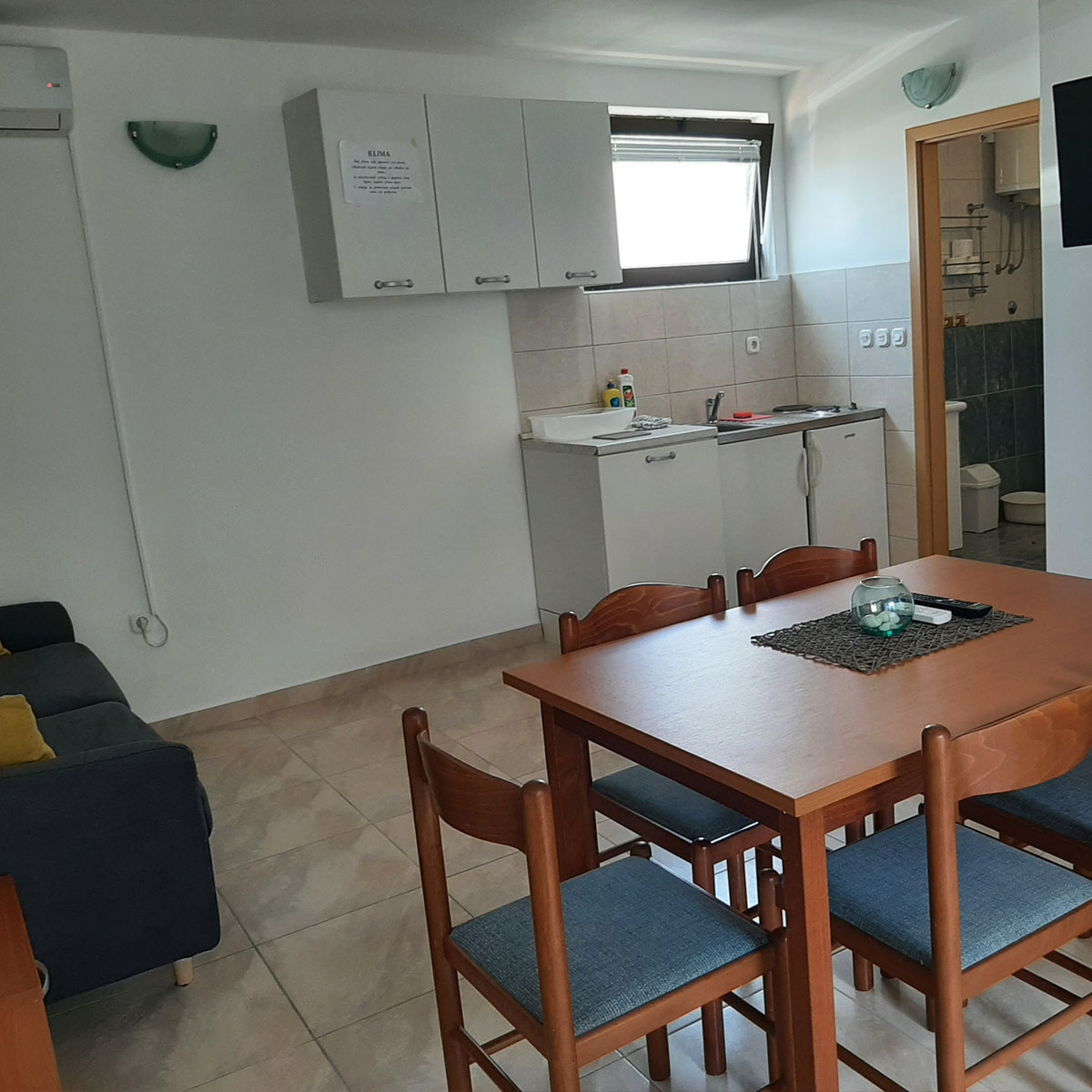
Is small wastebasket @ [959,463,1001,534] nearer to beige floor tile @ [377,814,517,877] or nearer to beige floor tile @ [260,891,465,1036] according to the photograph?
beige floor tile @ [377,814,517,877]

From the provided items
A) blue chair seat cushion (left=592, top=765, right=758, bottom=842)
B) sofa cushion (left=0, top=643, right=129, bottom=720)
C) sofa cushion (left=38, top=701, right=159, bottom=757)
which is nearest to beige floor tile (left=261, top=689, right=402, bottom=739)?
sofa cushion (left=0, top=643, right=129, bottom=720)

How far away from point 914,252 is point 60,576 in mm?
3894

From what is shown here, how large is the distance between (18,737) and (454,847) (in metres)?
1.22

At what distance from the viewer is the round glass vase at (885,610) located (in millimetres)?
2062

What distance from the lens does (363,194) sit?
396cm

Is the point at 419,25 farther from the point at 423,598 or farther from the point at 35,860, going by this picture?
the point at 35,860

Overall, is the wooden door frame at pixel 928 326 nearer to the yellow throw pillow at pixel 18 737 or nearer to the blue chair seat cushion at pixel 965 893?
the blue chair seat cushion at pixel 965 893

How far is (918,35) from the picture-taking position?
4.67m

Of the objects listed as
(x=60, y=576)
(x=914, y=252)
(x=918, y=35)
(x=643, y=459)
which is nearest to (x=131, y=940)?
(x=60, y=576)

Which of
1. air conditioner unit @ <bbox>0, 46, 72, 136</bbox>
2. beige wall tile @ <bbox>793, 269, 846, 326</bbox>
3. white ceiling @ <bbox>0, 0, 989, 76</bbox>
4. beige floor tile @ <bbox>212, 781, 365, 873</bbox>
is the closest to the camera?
beige floor tile @ <bbox>212, 781, 365, 873</bbox>

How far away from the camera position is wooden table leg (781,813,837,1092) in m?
1.46

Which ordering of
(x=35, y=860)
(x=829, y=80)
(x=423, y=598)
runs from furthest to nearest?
1. (x=829, y=80)
2. (x=423, y=598)
3. (x=35, y=860)

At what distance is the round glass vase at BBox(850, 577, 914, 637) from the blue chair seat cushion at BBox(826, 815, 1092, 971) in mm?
430

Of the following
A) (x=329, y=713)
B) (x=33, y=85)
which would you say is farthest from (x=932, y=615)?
(x=33, y=85)
